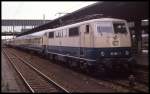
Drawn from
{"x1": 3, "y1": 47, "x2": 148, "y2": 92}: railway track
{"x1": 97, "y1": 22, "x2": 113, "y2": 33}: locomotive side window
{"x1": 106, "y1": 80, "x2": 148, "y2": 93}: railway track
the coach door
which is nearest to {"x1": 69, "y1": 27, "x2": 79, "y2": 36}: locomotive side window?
the coach door

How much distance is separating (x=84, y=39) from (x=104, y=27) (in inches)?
54.3

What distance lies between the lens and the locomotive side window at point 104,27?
1795 centimetres

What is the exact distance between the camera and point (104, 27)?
1812 centimetres

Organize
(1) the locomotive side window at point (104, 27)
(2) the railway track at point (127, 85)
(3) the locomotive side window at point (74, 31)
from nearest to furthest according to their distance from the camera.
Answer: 1. (2) the railway track at point (127, 85)
2. (1) the locomotive side window at point (104, 27)
3. (3) the locomotive side window at point (74, 31)

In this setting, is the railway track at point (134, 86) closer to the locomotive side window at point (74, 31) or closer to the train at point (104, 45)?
the train at point (104, 45)

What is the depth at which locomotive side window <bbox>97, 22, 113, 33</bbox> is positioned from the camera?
17953 mm

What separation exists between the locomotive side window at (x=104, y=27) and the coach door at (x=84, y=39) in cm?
70

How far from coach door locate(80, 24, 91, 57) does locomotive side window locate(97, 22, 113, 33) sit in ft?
2.30

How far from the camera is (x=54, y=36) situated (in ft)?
94.6

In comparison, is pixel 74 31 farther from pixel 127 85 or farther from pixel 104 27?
pixel 127 85

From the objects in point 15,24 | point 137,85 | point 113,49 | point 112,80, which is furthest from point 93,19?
point 15,24

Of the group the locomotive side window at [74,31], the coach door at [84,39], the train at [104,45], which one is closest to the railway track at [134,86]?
the train at [104,45]

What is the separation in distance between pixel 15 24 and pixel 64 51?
7827 cm

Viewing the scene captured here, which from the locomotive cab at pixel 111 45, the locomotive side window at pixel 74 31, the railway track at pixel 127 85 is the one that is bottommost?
the railway track at pixel 127 85
